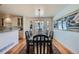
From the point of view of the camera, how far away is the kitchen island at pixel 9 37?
2494mm

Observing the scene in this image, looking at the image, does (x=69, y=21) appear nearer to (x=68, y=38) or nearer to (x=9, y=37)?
(x=68, y=38)

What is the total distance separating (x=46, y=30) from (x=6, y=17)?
86cm

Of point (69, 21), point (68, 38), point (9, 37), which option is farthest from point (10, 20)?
point (68, 38)

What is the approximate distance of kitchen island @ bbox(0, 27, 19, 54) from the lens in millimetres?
2494

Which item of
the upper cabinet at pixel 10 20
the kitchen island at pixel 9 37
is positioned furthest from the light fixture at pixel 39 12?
the kitchen island at pixel 9 37

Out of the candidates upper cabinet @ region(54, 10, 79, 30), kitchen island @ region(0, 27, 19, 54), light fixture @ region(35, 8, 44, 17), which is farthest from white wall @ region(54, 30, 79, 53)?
kitchen island @ region(0, 27, 19, 54)

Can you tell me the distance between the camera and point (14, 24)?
2.30m

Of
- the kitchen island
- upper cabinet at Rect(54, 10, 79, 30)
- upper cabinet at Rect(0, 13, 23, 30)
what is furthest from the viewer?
upper cabinet at Rect(54, 10, 79, 30)

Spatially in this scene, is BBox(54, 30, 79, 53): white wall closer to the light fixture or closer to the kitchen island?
the light fixture

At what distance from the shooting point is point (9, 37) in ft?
8.80
